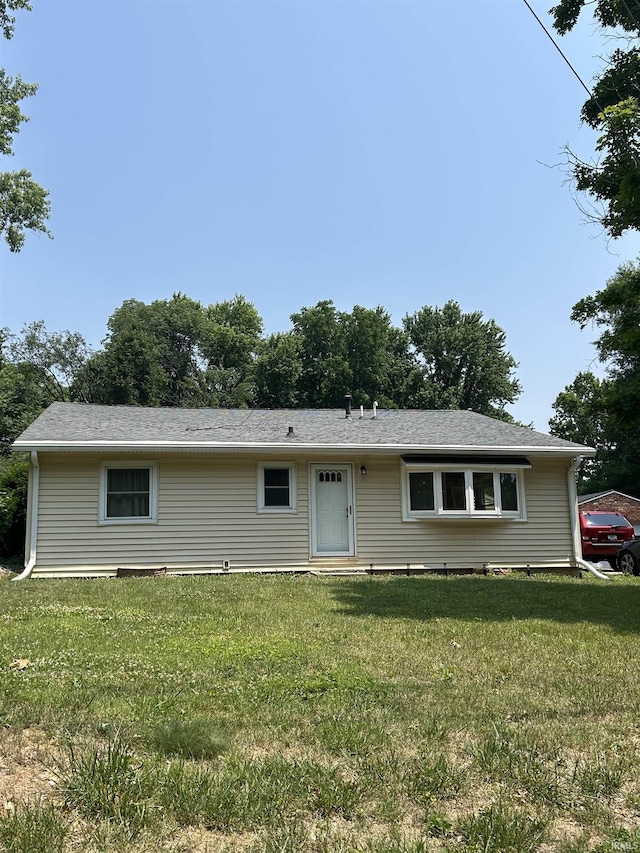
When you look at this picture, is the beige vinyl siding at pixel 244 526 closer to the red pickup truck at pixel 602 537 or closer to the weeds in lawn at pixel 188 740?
the red pickup truck at pixel 602 537

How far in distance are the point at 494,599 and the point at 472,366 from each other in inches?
1263

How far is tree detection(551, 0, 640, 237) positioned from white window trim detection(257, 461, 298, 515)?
7.14m

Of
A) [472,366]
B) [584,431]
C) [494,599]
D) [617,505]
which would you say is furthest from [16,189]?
[584,431]

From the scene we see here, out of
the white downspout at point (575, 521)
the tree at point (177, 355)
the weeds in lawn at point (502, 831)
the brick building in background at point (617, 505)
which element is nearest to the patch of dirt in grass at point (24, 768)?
the weeds in lawn at point (502, 831)

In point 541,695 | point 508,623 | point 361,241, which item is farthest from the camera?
point 361,241

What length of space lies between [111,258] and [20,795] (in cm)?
2459

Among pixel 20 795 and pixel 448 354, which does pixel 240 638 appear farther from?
pixel 448 354

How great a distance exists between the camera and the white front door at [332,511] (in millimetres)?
12828

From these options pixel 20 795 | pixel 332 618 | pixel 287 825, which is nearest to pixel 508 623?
pixel 332 618

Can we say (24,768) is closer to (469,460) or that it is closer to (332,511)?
(332,511)

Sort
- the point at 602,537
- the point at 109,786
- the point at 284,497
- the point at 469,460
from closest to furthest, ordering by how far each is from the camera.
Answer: the point at 109,786, the point at 284,497, the point at 469,460, the point at 602,537

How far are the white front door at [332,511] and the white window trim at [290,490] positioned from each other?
1.20 feet

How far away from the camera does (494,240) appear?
15492mm

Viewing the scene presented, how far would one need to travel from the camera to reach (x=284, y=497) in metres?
12.8
